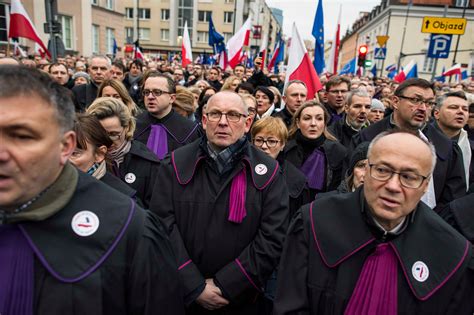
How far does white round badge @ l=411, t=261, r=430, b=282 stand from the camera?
1895 millimetres

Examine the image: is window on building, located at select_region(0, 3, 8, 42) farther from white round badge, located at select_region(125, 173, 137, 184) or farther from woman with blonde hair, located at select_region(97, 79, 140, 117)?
white round badge, located at select_region(125, 173, 137, 184)

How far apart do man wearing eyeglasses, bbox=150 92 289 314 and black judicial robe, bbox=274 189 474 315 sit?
0.56 meters

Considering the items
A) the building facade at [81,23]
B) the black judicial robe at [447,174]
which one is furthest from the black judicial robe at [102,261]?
the building facade at [81,23]

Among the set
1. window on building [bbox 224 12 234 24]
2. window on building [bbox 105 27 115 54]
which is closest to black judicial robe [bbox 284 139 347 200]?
window on building [bbox 105 27 115 54]

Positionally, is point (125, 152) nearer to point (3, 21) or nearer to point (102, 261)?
point (102, 261)

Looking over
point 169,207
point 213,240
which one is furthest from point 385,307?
point 169,207

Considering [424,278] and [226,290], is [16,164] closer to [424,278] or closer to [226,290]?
[226,290]

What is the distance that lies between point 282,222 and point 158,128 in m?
2.26

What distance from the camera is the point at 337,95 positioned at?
6.25m

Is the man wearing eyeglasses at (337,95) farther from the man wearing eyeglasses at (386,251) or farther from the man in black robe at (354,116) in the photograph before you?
the man wearing eyeglasses at (386,251)

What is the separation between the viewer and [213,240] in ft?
8.85

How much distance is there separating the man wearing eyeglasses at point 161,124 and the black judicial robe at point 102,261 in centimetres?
264

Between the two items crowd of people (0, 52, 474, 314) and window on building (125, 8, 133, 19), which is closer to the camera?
crowd of people (0, 52, 474, 314)

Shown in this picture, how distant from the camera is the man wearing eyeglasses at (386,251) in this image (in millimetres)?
1891
